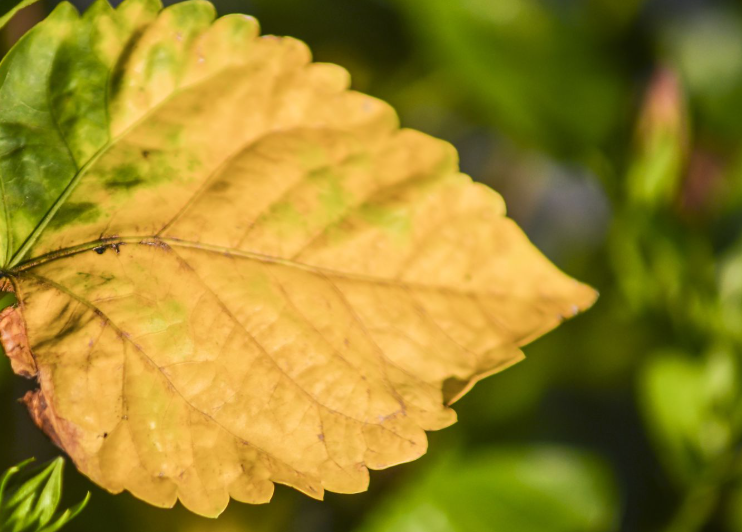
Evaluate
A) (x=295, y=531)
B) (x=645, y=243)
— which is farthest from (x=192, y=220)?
(x=295, y=531)

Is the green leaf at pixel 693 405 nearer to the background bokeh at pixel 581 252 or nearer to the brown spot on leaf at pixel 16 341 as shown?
the background bokeh at pixel 581 252

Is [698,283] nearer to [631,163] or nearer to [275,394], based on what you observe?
[631,163]

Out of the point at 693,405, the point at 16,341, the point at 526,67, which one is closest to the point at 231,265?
the point at 16,341

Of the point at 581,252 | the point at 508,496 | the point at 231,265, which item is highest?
the point at 231,265

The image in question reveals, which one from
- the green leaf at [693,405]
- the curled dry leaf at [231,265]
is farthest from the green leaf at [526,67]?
the curled dry leaf at [231,265]

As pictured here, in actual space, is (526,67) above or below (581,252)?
above

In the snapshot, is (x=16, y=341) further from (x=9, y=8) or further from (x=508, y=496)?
(x=508, y=496)

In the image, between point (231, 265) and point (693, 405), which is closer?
point (231, 265)
